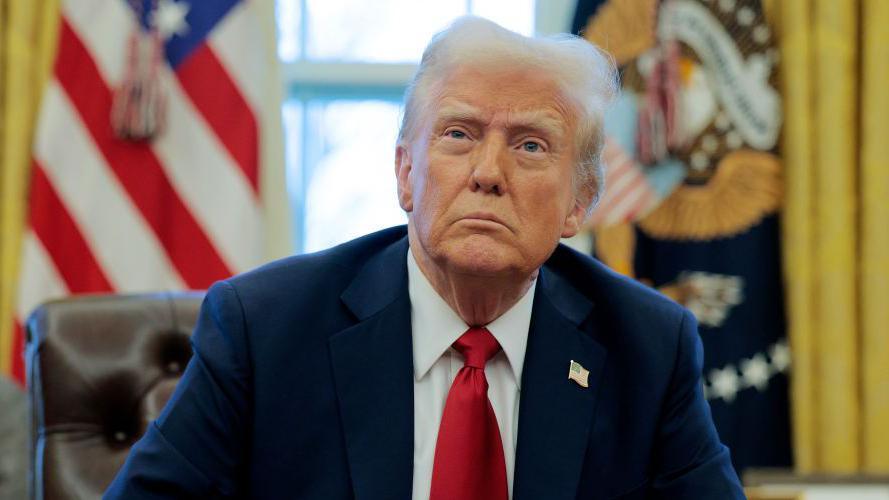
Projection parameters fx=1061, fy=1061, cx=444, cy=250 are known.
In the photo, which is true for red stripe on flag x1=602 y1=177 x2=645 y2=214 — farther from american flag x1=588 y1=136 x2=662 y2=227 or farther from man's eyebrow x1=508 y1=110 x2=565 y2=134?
man's eyebrow x1=508 y1=110 x2=565 y2=134

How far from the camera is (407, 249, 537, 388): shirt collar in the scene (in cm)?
171

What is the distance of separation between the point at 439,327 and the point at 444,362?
0.06 meters

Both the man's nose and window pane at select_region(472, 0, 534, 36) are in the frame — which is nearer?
the man's nose

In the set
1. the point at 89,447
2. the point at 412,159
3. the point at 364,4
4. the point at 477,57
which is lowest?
the point at 89,447

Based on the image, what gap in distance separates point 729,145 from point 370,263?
4.97ft

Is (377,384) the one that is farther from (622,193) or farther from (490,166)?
(622,193)

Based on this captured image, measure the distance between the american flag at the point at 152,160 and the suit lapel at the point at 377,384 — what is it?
130 cm

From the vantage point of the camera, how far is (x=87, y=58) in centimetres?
290

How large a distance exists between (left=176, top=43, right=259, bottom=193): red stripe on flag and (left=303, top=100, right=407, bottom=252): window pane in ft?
1.07

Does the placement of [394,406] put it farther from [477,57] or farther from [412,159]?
[477,57]

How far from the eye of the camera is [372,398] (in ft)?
5.34

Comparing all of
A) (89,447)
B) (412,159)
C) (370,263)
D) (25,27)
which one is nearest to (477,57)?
(412,159)

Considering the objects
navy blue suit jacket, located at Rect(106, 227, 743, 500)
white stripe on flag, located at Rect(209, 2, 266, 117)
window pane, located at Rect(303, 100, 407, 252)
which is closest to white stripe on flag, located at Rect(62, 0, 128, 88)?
white stripe on flag, located at Rect(209, 2, 266, 117)

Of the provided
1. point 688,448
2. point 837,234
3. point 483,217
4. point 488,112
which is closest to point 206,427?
point 483,217
